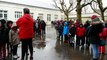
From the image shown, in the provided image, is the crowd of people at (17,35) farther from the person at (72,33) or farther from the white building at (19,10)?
the white building at (19,10)

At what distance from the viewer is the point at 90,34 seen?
877 cm

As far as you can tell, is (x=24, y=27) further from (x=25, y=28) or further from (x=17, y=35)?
(x=17, y=35)

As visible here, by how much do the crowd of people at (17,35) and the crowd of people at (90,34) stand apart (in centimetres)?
224

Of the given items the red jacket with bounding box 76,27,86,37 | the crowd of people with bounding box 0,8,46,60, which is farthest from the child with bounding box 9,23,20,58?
the red jacket with bounding box 76,27,86,37

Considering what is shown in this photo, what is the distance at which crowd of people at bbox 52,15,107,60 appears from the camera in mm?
8664

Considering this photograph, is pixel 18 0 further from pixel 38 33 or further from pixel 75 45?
pixel 75 45

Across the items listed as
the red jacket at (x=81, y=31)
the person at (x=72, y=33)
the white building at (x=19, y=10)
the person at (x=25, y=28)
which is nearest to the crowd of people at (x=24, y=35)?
the person at (x=25, y=28)

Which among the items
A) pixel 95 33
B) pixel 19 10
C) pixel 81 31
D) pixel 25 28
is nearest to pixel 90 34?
pixel 95 33

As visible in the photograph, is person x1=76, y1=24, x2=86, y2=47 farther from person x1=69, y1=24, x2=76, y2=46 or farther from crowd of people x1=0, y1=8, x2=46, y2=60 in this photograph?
crowd of people x1=0, y1=8, x2=46, y2=60

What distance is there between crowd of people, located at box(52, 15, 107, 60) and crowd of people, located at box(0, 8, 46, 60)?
7.36ft

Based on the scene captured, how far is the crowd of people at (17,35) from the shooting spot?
863 cm

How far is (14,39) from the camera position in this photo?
927cm

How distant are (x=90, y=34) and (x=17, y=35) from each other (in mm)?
2857

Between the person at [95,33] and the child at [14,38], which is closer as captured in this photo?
the person at [95,33]
